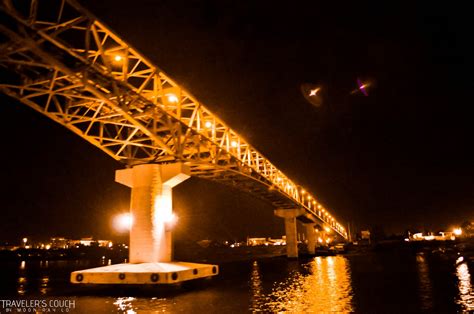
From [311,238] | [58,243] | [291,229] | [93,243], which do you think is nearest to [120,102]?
[291,229]

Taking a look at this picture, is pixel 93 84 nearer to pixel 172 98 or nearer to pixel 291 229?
pixel 172 98

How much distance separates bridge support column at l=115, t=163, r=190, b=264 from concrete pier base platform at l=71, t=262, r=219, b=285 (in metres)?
1.01

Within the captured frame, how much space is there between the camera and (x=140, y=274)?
20797mm

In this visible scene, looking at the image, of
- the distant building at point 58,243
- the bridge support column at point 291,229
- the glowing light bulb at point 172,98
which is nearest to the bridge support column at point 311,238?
the bridge support column at point 291,229

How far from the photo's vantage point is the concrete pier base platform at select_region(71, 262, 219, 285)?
20.6 m

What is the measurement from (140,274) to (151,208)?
4665mm

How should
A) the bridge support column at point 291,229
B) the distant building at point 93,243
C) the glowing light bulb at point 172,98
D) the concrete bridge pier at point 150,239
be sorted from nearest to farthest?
the concrete bridge pier at point 150,239 → the glowing light bulb at point 172,98 → the bridge support column at point 291,229 → the distant building at point 93,243

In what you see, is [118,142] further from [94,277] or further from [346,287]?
[346,287]

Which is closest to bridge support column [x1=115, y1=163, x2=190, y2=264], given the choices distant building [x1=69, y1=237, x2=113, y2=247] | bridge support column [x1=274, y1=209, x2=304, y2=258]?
bridge support column [x1=274, y1=209, x2=304, y2=258]

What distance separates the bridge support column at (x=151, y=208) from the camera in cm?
2348

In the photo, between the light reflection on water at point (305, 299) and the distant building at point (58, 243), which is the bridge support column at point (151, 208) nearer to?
the light reflection on water at point (305, 299)

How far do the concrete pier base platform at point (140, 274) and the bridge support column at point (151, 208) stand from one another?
1.01 m

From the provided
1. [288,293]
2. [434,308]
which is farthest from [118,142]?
[434,308]

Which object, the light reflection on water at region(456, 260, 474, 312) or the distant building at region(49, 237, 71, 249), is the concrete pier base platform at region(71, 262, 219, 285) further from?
the distant building at region(49, 237, 71, 249)
